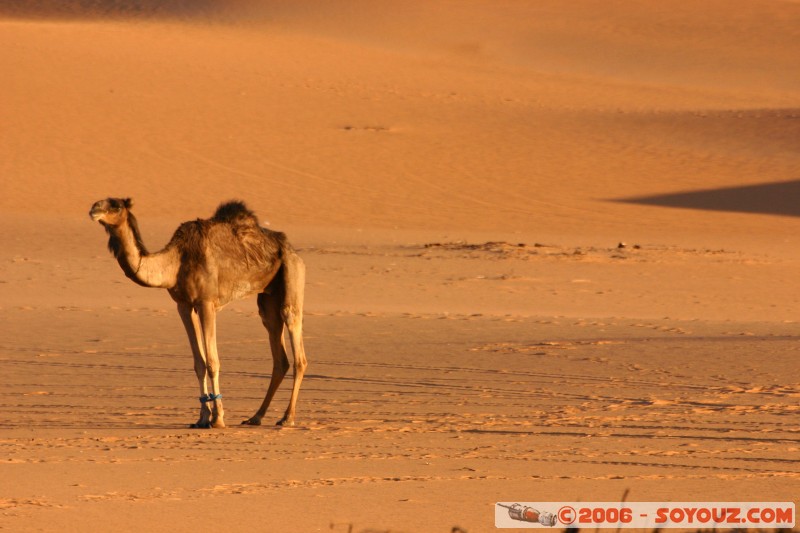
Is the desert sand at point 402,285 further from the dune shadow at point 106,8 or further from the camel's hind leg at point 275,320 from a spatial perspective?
the dune shadow at point 106,8

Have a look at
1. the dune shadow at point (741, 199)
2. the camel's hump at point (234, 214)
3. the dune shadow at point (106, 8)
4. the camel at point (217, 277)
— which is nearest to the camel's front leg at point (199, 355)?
the camel at point (217, 277)

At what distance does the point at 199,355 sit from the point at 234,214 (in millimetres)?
1019

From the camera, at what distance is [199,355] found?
28.4 feet

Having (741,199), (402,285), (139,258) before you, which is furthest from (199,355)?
(741,199)

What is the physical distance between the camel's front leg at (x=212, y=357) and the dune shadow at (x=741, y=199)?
2333 centimetres

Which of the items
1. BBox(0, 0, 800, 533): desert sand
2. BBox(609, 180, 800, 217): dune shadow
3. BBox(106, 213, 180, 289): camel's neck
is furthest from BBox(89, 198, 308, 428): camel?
BBox(609, 180, 800, 217): dune shadow

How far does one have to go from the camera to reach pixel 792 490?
6.64m

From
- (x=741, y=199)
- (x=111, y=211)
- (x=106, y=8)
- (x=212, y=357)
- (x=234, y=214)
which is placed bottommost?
(x=212, y=357)

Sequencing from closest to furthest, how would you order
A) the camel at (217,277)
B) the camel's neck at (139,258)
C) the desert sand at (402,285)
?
the desert sand at (402,285)
the camel's neck at (139,258)
the camel at (217,277)

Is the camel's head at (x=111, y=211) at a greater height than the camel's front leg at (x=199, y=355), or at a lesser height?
greater

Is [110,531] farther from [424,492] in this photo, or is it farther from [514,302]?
[514,302]

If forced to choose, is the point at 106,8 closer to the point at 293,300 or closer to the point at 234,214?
the point at 234,214

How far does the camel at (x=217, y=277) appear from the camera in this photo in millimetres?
8344

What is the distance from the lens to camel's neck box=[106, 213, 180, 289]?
8023mm
